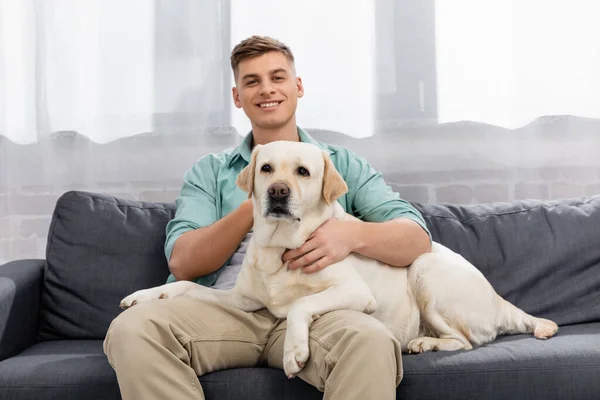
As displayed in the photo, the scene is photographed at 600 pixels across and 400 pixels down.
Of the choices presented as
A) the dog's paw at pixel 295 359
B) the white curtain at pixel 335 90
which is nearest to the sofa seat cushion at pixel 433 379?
the dog's paw at pixel 295 359

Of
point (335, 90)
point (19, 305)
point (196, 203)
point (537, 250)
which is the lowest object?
point (19, 305)

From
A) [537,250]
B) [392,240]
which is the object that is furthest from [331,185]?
[537,250]

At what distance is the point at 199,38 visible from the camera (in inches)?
125

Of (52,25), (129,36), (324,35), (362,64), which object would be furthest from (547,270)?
(52,25)

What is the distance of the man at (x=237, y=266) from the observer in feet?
5.62

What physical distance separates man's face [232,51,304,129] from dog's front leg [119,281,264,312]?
69cm

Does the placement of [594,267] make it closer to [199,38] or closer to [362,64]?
[362,64]

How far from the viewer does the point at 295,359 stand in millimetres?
1785

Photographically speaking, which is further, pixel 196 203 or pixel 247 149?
pixel 247 149

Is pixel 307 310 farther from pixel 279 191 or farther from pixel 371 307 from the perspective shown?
pixel 279 191

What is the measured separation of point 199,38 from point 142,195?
785 millimetres

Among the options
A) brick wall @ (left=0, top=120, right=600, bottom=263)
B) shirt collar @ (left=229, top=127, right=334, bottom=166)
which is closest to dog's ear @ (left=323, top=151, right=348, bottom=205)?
shirt collar @ (left=229, top=127, right=334, bottom=166)

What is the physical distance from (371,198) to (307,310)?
675 millimetres

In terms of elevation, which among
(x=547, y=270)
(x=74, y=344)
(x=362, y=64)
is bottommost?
(x=74, y=344)
